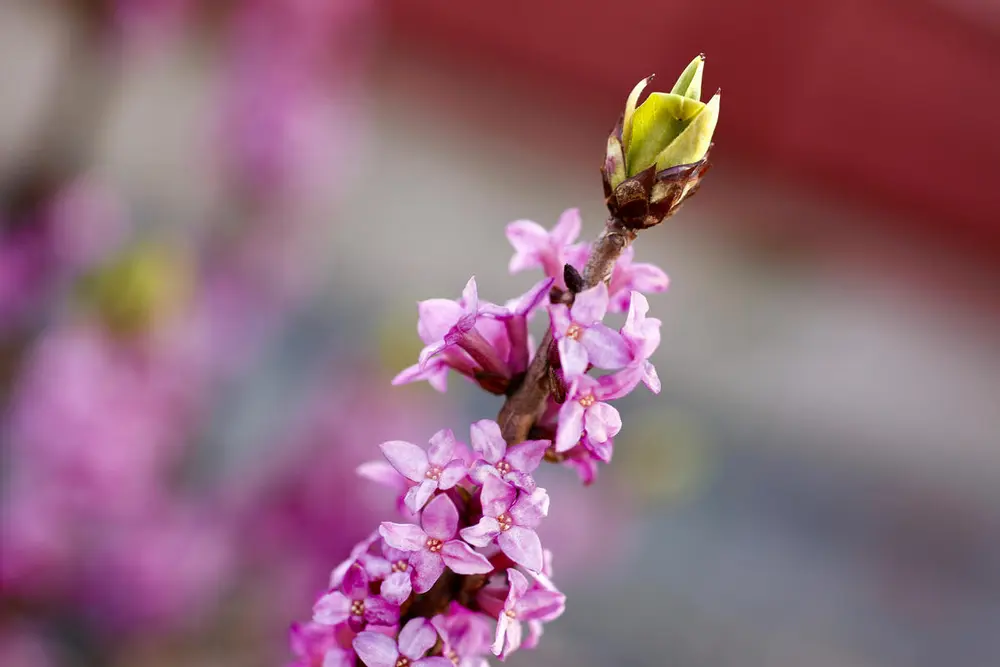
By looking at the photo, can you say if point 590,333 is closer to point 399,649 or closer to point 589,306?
point 589,306

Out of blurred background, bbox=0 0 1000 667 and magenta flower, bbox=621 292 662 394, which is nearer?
magenta flower, bbox=621 292 662 394

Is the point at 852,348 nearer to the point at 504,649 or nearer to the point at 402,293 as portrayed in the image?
the point at 402,293

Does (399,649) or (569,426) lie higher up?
(569,426)

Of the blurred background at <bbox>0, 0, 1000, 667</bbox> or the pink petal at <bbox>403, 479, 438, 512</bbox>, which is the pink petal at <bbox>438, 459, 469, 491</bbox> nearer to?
the pink petal at <bbox>403, 479, 438, 512</bbox>

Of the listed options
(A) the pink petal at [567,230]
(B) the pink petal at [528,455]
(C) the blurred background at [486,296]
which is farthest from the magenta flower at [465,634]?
(C) the blurred background at [486,296]

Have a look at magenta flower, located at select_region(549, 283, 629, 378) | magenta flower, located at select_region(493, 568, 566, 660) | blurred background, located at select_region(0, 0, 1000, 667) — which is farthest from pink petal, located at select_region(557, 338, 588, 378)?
blurred background, located at select_region(0, 0, 1000, 667)

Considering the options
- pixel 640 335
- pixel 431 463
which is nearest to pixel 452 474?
pixel 431 463

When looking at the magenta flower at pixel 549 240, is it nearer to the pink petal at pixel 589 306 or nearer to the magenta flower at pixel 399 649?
the pink petal at pixel 589 306
